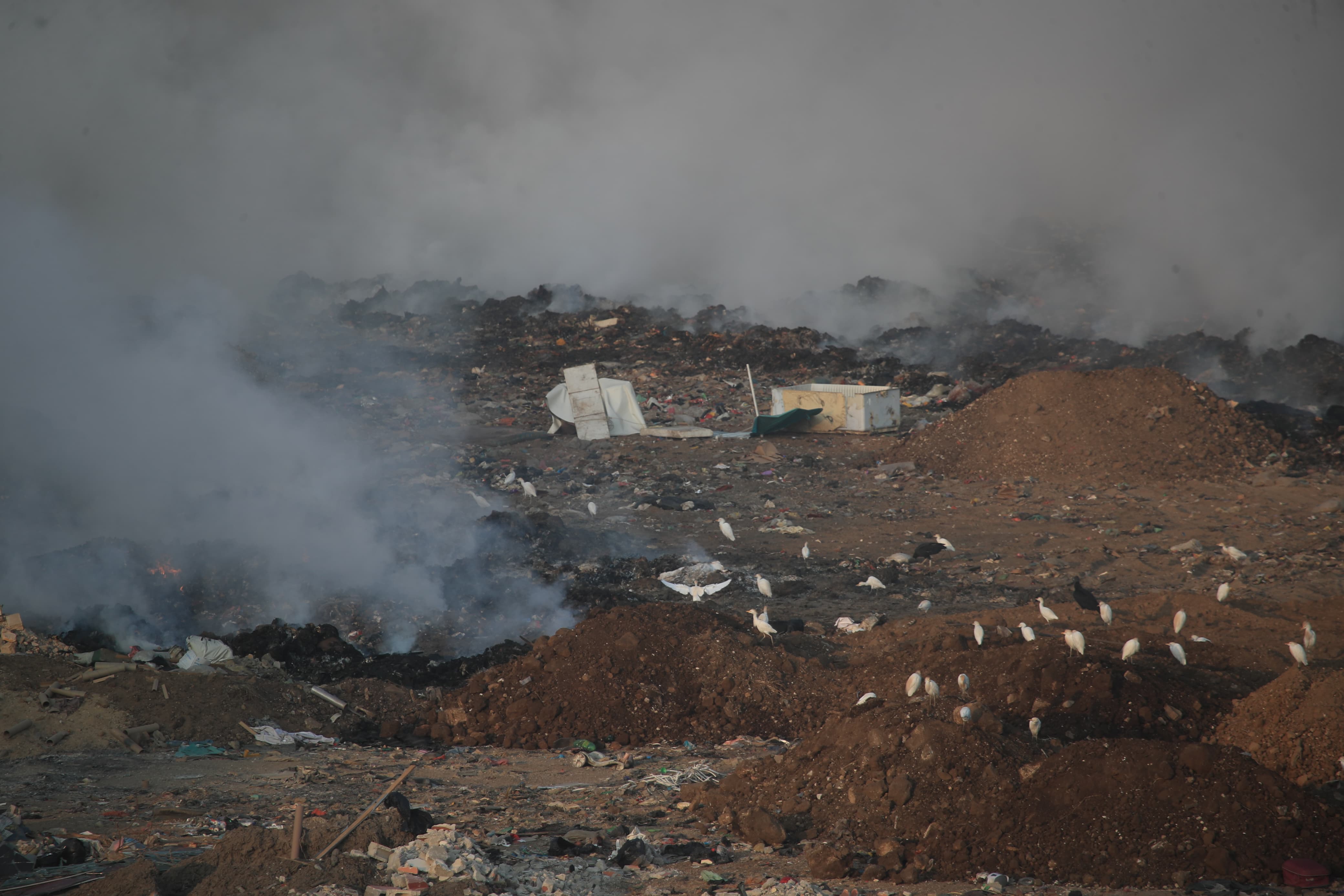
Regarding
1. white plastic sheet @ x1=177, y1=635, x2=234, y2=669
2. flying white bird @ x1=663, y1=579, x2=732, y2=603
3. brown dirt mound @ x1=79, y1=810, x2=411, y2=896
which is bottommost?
flying white bird @ x1=663, y1=579, x2=732, y2=603

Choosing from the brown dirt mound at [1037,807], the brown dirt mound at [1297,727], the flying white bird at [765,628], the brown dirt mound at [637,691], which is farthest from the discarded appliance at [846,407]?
the brown dirt mound at [1037,807]

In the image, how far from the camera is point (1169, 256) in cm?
2400

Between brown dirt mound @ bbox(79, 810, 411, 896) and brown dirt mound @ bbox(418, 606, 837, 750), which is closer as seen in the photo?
brown dirt mound @ bbox(79, 810, 411, 896)

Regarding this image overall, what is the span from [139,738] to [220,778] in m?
0.91

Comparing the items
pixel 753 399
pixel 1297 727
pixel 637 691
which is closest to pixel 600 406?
pixel 753 399

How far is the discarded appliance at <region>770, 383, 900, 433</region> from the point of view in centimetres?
1441

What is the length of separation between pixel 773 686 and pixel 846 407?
8908 millimetres

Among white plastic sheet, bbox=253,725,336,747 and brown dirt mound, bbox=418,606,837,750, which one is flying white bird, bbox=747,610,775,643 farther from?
white plastic sheet, bbox=253,725,336,747

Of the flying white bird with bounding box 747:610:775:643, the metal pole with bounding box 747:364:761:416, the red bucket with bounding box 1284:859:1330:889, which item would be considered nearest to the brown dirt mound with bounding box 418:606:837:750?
the flying white bird with bounding box 747:610:775:643

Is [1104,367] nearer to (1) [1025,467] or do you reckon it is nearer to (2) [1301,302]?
(2) [1301,302]

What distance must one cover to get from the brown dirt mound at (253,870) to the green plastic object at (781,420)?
11.1m

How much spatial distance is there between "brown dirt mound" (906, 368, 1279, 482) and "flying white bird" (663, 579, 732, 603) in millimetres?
4943

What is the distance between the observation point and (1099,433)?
12.0 m

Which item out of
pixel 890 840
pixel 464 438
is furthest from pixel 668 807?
pixel 464 438
